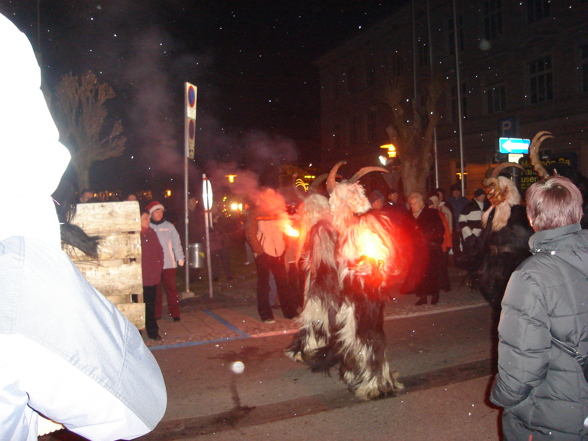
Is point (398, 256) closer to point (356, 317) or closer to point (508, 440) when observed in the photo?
point (356, 317)

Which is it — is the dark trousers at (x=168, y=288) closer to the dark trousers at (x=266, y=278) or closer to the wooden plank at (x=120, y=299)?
the dark trousers at (x=266, y=278)

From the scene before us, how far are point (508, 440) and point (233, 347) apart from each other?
4.38 meters

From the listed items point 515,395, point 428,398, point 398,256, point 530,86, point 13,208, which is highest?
point 530,86

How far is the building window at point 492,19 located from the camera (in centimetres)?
2391

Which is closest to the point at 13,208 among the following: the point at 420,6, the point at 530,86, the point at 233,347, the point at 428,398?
the point at 428,398

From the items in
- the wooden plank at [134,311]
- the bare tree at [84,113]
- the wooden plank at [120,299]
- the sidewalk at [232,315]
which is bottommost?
the sidewalk at [232,315]

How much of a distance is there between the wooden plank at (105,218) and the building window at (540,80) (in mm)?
22354

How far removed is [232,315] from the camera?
8117 millimetres

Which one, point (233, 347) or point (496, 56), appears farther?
point (496, 56)

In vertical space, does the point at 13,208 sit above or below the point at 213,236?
above

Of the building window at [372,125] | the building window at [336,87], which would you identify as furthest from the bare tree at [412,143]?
the building window at [336,87]

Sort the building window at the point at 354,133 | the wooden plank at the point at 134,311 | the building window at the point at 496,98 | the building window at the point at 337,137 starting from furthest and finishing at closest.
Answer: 1. the building window at the point at 337,137
2. the building window at the point at 354,133
3. the building window at the point at 496,98
4. the wooden plank at the point at 134,311

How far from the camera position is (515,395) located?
2.11 metres

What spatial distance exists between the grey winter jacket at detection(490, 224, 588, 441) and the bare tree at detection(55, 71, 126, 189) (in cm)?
1943
